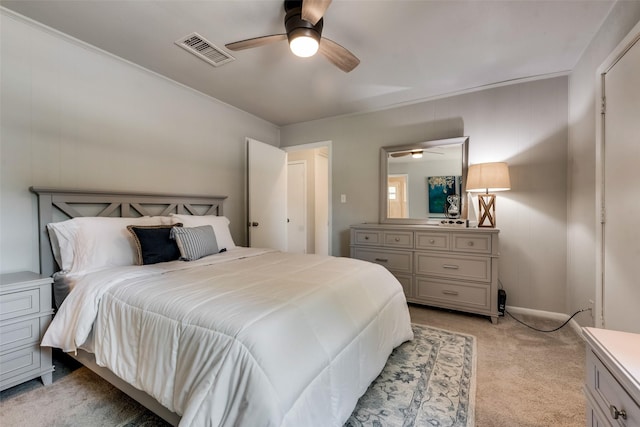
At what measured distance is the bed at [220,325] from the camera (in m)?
0.98

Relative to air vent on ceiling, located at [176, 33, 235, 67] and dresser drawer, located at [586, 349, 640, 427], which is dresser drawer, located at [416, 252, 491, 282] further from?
air vent on ceiling, located at [176, 33, 235, 67]

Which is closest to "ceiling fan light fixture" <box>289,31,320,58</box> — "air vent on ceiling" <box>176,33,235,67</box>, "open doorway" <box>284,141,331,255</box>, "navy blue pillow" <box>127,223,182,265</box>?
"air vent on ceiling" <box>176,33,235,67</box>

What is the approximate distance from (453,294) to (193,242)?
2.64m

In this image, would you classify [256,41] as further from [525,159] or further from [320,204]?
[320,204]

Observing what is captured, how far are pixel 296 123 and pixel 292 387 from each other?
3975 millimetres

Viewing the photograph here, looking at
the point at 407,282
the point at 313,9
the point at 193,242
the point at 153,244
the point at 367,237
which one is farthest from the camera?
the point at 367,237

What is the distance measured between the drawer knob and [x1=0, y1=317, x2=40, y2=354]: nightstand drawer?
277 cm

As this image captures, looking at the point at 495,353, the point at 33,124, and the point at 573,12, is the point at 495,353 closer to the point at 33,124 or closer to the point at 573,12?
the point at 573,12

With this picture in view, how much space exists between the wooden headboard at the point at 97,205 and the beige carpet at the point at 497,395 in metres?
0.89

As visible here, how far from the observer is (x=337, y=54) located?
6.56 feet

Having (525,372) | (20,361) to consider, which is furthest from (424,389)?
(20,361)

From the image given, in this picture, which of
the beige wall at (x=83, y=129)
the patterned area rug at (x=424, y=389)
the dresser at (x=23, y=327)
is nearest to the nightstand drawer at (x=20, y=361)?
the dresser at (x=23, y=327)

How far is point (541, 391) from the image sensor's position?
5.39ft

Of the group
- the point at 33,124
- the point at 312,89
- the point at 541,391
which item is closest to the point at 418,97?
the point at 312,89
